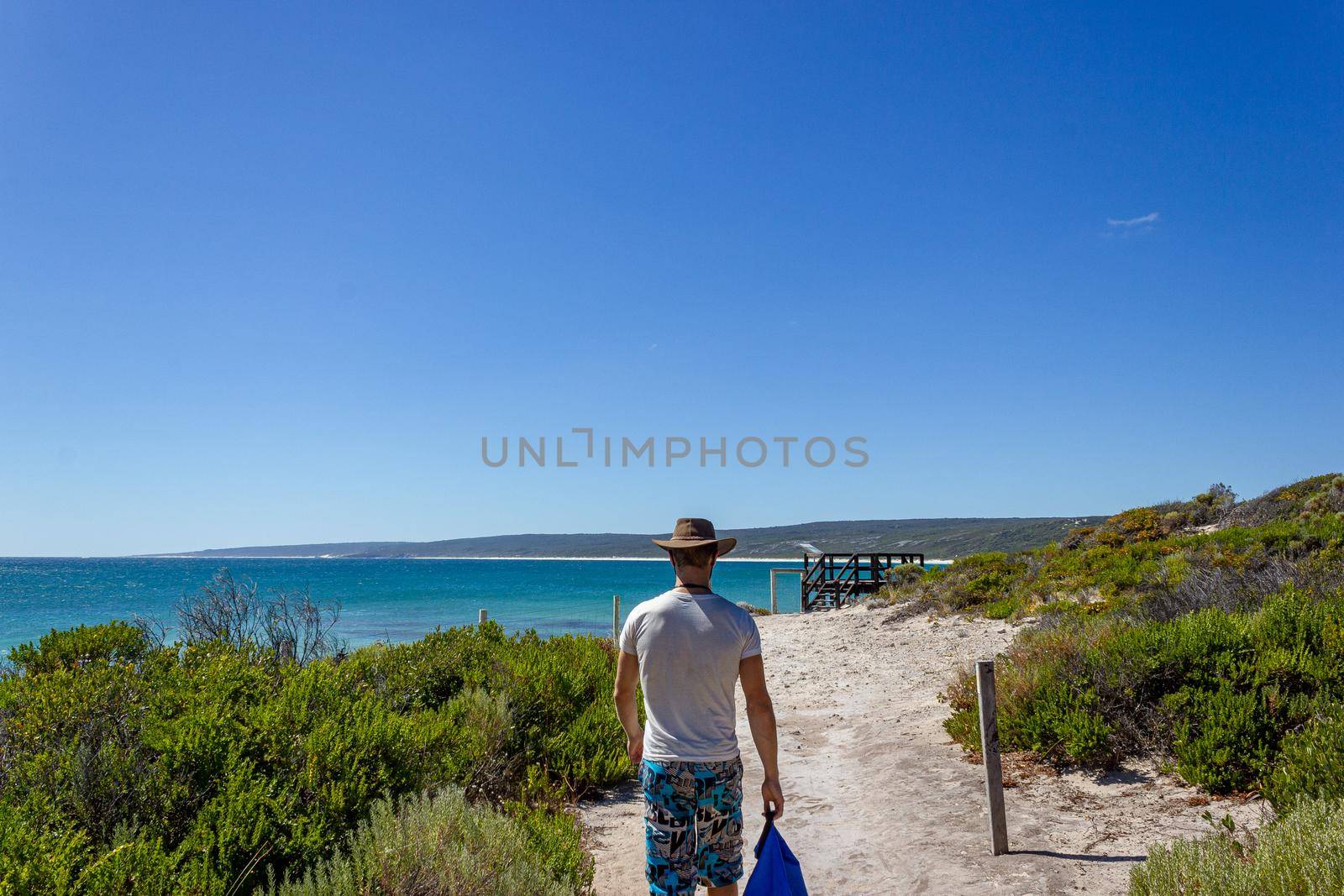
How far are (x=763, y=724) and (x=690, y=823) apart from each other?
0.52 metres

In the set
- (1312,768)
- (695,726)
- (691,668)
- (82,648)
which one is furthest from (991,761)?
(82,648)

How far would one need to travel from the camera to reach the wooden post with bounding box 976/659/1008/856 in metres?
5.12

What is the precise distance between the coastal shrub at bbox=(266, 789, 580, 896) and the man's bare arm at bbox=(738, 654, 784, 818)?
1.10 metres

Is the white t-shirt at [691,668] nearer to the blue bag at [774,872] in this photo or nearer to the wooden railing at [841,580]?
the blue bag at [774,872]

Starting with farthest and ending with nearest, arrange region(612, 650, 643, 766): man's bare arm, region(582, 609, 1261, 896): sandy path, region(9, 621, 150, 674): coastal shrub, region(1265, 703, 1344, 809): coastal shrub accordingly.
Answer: region(9, 621, 150, 674): coastal shrub
region(582, 609, 1261, 896): sandy path
region(1265, 703, 1344, 809): coastal shrub
region(612, 650, 643, 766): man's bare arm

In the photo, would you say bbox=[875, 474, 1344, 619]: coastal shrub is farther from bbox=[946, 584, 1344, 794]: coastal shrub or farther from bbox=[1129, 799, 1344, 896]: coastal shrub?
bbox=[1129, 799, 1344, 896]: coastal shrub

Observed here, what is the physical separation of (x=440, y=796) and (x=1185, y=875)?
3754 millimetres

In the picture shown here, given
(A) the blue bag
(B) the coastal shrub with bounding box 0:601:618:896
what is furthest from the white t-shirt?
(B) the coastal shrub with bounding box 0:601:618:896

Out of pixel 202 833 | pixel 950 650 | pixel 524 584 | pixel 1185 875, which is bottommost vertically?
pixel 524 584

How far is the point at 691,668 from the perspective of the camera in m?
3.20

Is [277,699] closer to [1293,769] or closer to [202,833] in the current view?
[202,833]

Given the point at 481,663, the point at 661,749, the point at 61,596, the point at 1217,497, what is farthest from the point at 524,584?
the point at 661,749

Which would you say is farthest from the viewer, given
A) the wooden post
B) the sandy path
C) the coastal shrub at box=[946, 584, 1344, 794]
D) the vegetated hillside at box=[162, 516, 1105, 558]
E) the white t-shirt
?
the vegetated hillside at box=[162, 516, 1105, 558]

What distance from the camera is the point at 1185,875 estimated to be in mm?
3496
